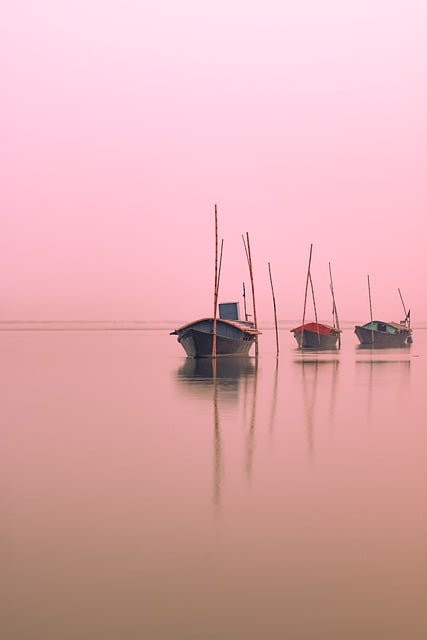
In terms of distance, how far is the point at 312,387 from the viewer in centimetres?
3397

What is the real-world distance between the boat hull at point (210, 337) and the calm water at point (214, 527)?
27.6 meters

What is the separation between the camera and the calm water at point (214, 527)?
6.57 metres

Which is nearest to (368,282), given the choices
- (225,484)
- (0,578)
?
(225,484)

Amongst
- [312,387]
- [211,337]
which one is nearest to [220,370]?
[211,337]

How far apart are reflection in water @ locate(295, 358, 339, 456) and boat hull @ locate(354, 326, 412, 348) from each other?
39.7 metres

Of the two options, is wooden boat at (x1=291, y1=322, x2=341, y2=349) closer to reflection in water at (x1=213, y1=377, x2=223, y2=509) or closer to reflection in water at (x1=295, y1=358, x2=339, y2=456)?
reflection in water at (x1=295, y1=358, x2=339, y2=456)

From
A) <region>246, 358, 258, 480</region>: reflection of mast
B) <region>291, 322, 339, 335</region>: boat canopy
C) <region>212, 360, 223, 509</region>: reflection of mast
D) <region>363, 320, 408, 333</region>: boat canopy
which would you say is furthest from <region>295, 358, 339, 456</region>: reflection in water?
<region>363, 320, 408, 333</region>: boat canopy

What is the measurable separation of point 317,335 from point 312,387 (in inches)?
1735

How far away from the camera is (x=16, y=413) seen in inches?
950

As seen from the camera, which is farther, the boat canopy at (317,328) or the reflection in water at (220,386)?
the boat canopy at (317,328)

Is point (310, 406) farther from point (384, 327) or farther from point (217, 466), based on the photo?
point (384, 327)

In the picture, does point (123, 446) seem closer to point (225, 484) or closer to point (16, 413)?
point (225, 484)

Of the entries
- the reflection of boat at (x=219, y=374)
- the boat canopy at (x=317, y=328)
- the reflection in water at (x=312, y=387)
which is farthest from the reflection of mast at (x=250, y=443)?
the boat canopy at (x=317, y=328)

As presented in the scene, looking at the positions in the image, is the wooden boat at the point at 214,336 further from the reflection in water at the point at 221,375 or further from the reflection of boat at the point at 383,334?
the reflection of boat at the point at 383,334
